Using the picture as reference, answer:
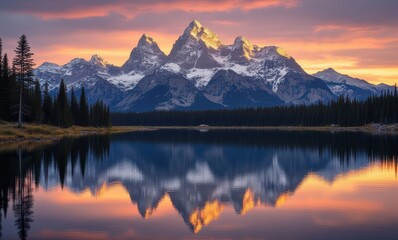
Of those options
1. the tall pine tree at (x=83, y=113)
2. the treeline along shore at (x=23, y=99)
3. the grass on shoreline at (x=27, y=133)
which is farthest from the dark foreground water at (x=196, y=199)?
the tall pine tree at (x=83, y=113)

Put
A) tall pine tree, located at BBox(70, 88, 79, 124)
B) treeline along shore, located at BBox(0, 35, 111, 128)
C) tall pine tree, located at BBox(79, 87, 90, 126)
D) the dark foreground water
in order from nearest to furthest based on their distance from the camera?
1. the dark foreground water
2. treeline along shore, located at BBox(0, 35, 111, 128)
3. tall pine tree, located at BBox(70, 88, 79, 124)
4. tall pine tree, located at BBox(79, 87, 90, 126)

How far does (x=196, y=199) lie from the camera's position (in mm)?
39562

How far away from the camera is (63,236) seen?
25.8m

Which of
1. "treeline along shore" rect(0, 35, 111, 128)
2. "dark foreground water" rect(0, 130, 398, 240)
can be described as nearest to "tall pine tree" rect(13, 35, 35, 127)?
"treeline along shore" rect(0, 35, 111, 128)

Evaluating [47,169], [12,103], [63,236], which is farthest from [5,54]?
[63,236]

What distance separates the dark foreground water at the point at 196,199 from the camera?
27.4 meters

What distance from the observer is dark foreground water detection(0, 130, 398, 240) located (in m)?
27.4

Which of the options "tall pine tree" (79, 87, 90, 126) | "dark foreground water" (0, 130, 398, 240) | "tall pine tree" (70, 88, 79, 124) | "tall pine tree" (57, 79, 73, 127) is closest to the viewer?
"dark foreground water" (0, 130, 398, 240)

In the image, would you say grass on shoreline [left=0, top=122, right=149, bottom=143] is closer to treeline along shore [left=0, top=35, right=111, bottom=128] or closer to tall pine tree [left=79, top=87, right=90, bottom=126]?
treeline along shore [left=0, top=35, right=111, bottom=128]

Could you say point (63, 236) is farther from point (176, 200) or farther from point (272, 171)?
point (272, 171)

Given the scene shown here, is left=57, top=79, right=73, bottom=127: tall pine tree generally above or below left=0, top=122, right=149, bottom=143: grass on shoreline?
above

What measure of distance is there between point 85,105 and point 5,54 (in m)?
47.9

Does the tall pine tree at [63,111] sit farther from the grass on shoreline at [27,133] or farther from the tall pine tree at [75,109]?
the tall pine tree at [75,109]

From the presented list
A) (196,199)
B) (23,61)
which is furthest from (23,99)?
(196,199)
